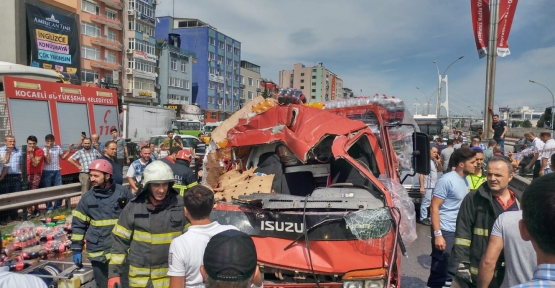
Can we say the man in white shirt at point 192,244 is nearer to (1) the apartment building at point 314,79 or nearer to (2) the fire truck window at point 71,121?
(2) the fire truck window at point 71,121

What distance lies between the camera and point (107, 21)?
44656 millimetres

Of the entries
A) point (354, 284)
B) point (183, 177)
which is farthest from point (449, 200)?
point (183, 177)

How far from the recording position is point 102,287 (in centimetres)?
383

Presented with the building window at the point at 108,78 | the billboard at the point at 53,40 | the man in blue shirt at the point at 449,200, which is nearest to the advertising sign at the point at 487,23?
the man in blue shirt at the point at 449,200

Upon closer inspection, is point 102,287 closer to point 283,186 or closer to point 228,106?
point 283,186

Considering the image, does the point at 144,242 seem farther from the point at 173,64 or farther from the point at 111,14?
the point at 173,64

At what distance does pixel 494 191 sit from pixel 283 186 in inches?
86.6

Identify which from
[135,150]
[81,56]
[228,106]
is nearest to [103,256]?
[135,150]

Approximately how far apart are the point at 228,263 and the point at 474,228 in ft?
8.41

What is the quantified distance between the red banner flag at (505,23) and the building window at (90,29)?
3991 cm

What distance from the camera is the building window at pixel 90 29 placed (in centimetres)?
4220

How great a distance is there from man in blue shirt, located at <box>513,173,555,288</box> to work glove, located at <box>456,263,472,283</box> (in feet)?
6.19

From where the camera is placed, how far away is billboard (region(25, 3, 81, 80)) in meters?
34.4

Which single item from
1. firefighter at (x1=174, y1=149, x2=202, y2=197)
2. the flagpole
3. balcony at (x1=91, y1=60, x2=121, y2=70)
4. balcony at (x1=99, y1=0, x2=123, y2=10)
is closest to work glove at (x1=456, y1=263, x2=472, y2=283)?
firefighter at (x1=174, y1=149, x2=202, y2=197)
